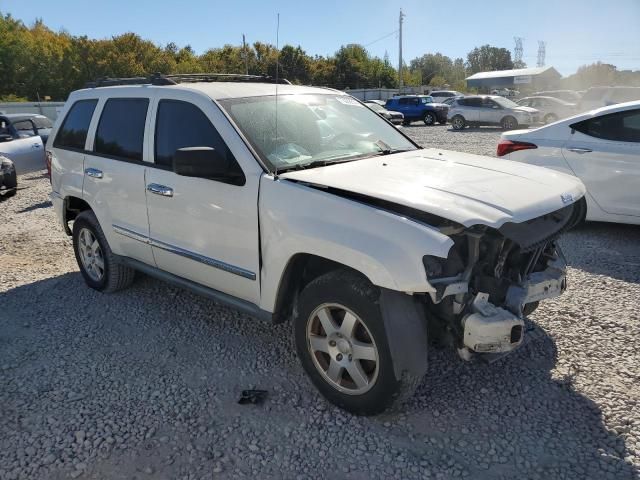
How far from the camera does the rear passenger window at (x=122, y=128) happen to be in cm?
432

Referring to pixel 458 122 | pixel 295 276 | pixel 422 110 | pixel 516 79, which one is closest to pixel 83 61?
pixel 422 110

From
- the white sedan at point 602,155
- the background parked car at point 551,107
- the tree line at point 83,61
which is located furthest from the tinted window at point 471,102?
the white sedan at point 602,155

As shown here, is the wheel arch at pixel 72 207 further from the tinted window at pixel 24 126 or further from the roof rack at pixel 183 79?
the tinted window at pixel 24 126

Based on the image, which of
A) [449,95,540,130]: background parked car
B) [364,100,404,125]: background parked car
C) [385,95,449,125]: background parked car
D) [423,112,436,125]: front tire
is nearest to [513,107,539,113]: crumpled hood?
Answer: [449,95,540,130]: background parked car

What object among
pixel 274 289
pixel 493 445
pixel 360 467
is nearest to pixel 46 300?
pixel 274 289

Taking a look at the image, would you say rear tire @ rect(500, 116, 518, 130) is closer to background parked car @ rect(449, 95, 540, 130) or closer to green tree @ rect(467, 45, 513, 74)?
background parked car @ rect(449, 95, 540, 130)

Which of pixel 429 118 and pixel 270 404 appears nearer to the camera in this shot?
pixel 270 404

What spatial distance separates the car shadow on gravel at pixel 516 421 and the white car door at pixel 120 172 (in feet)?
8.41

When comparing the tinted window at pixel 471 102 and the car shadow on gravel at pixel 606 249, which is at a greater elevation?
the tinted window at pixel 471 102

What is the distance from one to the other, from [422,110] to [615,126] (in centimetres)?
2373

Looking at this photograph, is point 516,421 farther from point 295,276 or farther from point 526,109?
point 526,109

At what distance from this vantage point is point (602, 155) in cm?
606

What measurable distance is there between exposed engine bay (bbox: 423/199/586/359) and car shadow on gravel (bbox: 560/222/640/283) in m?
2.53

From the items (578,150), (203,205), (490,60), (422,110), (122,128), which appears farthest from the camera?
(490,60)
